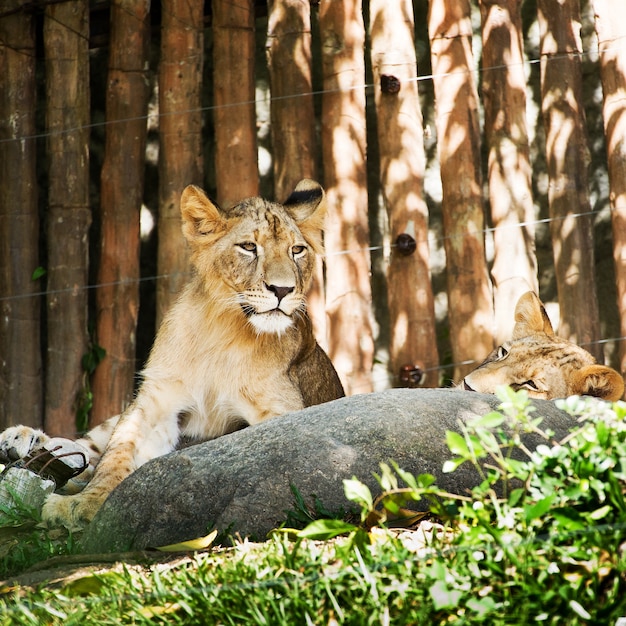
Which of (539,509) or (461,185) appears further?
(461,185)

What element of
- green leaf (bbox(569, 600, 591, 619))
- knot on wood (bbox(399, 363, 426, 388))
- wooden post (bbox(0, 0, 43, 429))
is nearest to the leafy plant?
wooden post (bbox(0, 0, 43, 429))

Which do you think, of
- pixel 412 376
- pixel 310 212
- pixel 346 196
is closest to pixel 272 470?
pixel 310 212

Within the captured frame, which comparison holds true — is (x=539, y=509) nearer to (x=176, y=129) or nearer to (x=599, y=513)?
(x=599, y=513)

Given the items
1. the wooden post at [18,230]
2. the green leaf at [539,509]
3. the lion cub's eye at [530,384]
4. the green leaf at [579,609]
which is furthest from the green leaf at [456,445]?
the wooden post at [18,230]

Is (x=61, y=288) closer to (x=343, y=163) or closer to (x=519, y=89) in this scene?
(x=343, y=163)

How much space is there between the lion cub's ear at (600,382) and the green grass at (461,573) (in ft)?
6.15

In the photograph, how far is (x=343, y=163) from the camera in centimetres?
682

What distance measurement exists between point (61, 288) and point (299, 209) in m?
2.33

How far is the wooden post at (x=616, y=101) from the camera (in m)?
6.70

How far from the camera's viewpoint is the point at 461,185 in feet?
22.3

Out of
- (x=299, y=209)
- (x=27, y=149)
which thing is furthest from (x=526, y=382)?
(x=27, y=149)

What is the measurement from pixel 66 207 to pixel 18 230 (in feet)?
1.32

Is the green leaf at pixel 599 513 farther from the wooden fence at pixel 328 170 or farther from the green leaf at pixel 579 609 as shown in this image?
the wooden fence at pixel 328 170

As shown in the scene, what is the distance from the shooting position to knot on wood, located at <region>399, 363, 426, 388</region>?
258 inches
